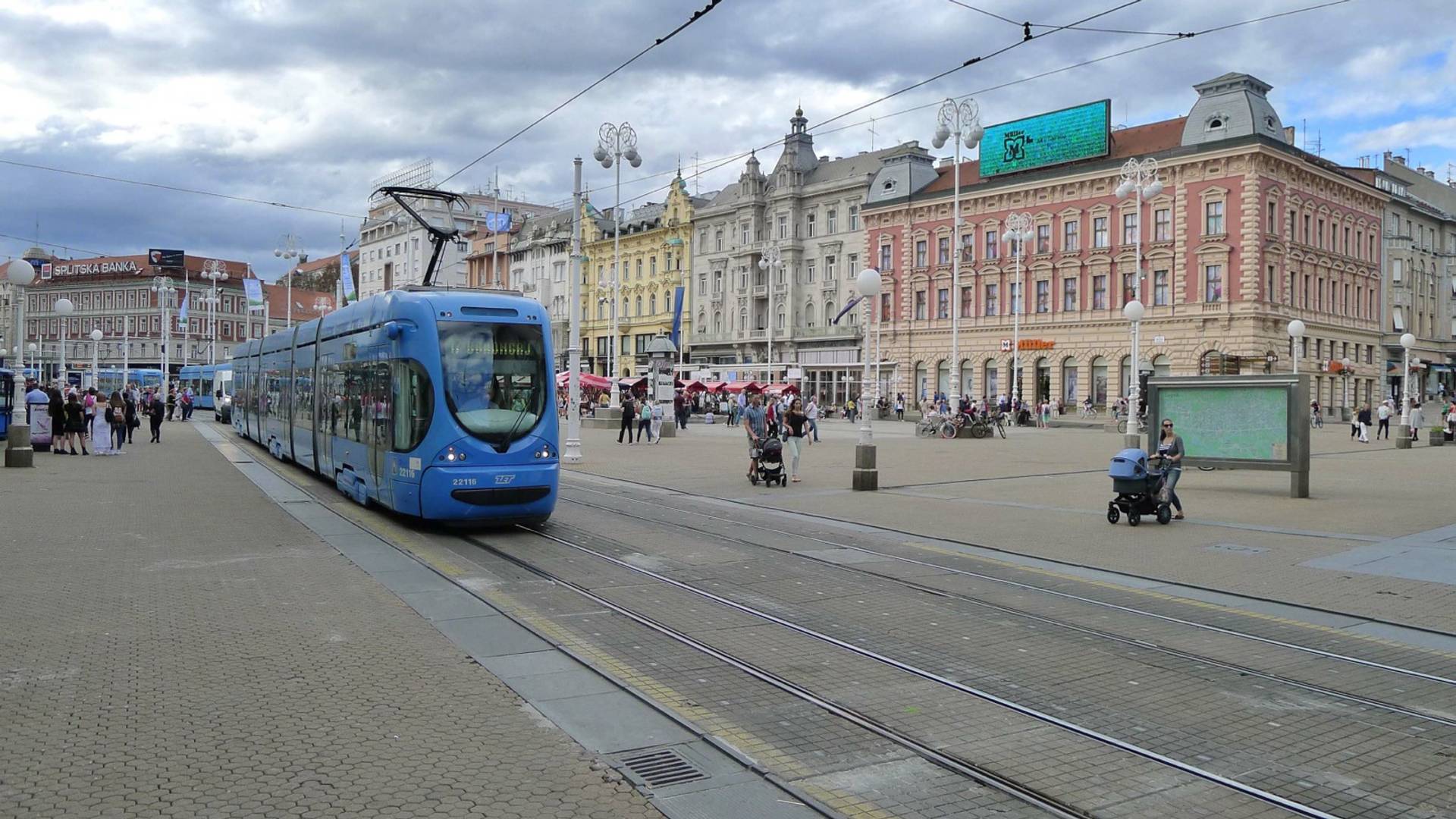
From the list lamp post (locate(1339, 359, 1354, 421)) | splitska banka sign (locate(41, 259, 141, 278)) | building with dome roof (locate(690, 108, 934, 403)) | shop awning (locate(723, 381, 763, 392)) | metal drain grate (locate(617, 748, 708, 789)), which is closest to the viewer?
metal drain grate (locate(617, 748, 708, 789))

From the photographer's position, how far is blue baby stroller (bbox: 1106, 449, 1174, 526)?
15.4 metres

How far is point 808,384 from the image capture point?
78875 mm

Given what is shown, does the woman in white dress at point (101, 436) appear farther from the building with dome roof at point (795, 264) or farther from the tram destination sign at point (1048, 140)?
the tram destination sign at point (1048, 140)

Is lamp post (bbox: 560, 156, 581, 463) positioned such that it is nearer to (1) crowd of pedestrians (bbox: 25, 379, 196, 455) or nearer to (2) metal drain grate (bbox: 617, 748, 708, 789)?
(1) crowd of pedestrians (bbox: 25, 379, 196, 455)

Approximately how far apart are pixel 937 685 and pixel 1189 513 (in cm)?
1143

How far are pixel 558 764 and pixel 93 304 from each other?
5387 inches

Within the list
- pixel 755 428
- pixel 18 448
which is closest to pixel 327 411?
pixel 755 428

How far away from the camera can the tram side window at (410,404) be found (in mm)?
13320

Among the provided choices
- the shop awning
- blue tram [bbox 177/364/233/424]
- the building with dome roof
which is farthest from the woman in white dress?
the building with dome roof

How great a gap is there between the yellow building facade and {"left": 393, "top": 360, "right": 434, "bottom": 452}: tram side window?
7191 cm

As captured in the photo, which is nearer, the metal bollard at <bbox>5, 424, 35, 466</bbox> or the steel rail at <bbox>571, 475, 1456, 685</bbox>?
the steel rail at <bbox>571, 475, 1456, 685</bbox>

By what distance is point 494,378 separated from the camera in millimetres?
13633

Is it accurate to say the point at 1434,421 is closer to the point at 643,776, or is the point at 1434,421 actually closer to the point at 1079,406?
the point at 1079,406

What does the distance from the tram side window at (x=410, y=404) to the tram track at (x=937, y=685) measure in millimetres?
3342
